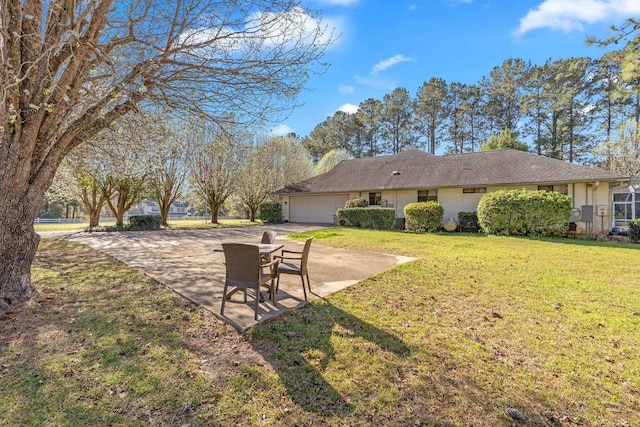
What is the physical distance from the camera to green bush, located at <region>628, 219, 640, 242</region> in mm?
11906

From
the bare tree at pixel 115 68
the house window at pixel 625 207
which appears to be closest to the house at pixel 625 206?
the house window at pixel 625 207

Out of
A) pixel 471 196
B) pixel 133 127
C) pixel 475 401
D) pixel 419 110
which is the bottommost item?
pixel 475 401

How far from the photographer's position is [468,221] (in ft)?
51.4

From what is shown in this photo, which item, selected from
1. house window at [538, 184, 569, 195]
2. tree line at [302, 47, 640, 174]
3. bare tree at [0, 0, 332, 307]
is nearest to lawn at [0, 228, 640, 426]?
bare tree at [0, 0, 332, 307]

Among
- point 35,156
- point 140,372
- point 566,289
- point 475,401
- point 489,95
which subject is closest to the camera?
point 475,401

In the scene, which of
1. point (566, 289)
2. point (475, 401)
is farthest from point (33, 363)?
point (566, 289)

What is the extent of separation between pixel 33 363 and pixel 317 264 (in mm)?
5028

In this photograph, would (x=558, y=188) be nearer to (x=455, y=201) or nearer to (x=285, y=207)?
(x=455, y=201)

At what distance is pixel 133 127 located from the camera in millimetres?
6188

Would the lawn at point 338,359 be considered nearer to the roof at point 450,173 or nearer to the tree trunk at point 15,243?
the tree trunk at point 15,243

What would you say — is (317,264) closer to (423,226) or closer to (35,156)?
(35,156)

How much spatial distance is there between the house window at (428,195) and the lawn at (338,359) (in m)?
13.5

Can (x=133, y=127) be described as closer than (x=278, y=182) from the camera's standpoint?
Yes

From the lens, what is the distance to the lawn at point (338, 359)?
85.4 inches
